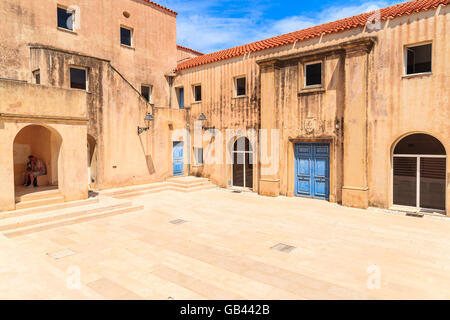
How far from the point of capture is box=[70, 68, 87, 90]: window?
14.1m

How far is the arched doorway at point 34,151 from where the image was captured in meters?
12.1

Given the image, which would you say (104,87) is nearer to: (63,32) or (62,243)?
(63,32)

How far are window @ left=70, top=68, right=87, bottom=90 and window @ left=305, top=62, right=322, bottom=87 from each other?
410 inches

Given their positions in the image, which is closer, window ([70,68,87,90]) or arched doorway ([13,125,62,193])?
arched doorway ([13,125,62,193])

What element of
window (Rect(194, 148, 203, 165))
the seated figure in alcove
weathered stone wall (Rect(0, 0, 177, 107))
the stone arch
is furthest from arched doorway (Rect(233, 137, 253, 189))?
the seated figure in alcove

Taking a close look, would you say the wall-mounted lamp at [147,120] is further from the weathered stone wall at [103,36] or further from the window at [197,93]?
the window at [197,93]

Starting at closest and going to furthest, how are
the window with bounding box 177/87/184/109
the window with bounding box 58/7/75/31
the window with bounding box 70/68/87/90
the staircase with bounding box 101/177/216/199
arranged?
the window with bounding box 70/68/87/90 < the staircase with bounding box 101/177/216/199 < the window with bounding box 58/7/75/31 < the window with bounding box 177/87/184/109

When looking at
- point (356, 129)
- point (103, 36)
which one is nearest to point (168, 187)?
point (103, 36)

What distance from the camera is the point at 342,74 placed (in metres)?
12.4

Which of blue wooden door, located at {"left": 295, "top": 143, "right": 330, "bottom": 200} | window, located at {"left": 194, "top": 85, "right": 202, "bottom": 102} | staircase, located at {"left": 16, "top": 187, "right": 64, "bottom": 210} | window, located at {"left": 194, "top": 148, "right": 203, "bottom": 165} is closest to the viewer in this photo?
staircase, located at {"left": 16, "top": 187, "right": 64, "bottom": 210}

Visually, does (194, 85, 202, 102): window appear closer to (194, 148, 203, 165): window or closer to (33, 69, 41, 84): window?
(194, 148, 203, 165): window

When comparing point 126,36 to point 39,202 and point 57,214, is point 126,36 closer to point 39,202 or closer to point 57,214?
point 39,202

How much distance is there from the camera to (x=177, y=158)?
1795cm

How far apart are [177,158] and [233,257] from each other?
1190 cm
